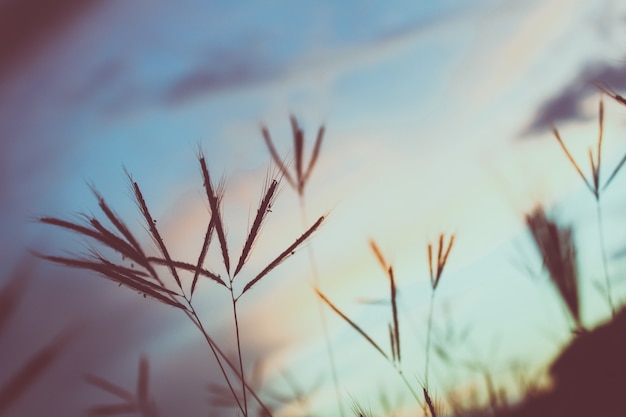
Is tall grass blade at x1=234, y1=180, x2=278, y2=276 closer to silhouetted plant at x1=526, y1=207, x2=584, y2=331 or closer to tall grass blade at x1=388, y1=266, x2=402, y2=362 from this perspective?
tall grass blade at x1=388, y1=266, x2=402, y2=362

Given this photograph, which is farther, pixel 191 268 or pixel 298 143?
pixel 298 143

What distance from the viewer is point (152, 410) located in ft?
8.17

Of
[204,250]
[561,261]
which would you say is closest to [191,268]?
[204,250]

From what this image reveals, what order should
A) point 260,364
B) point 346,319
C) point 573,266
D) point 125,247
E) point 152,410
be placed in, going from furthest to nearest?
point 260,364
point 573,266
point 152,410
point 346,319
point 125,247

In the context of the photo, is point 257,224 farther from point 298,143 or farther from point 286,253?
point 298,143

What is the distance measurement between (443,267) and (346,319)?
1.52 ft

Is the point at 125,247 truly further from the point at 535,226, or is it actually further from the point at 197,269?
the point at 535,226

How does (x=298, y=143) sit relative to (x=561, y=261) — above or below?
above

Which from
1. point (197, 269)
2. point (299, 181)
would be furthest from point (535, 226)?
point (197, 269)

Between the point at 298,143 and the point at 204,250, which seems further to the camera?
the point at 298,143

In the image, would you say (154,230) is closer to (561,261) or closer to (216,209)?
(216,209)

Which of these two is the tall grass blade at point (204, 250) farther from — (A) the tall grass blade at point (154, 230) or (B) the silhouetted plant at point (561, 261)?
(B) the silhouetted plant at point (561, 261)

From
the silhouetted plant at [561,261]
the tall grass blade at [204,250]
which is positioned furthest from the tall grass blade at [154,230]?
the silhouetted plant at [561,261]

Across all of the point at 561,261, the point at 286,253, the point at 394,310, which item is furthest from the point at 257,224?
the point at 561,261
